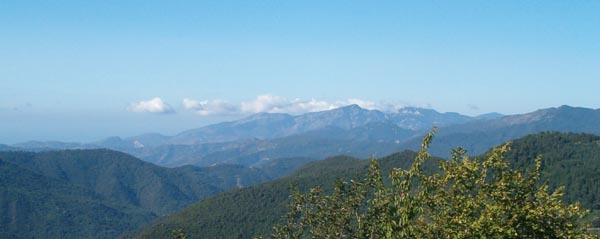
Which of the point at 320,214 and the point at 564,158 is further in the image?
the point at 564,158

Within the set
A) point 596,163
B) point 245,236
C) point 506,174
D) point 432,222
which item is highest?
point 506,174

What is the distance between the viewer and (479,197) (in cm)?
2317

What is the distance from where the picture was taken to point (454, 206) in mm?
23234

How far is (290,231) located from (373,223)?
5.10m

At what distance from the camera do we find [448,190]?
24.8m

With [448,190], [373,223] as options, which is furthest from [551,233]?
[373,223]

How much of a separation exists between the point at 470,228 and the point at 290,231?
9580 millimetres

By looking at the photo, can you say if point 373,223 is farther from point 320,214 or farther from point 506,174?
point 506,174

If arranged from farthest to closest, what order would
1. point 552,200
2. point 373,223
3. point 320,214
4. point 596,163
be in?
1. point 596,163
2. point 320,214
3. point 373,223
4. point 552,200

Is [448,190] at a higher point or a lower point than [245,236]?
higher

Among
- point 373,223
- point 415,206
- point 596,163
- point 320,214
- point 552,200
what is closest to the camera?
point 415,206

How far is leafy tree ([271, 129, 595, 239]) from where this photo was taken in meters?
21.4

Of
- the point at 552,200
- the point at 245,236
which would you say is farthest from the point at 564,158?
the point at 552,200

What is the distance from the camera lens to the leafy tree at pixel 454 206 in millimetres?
21375
